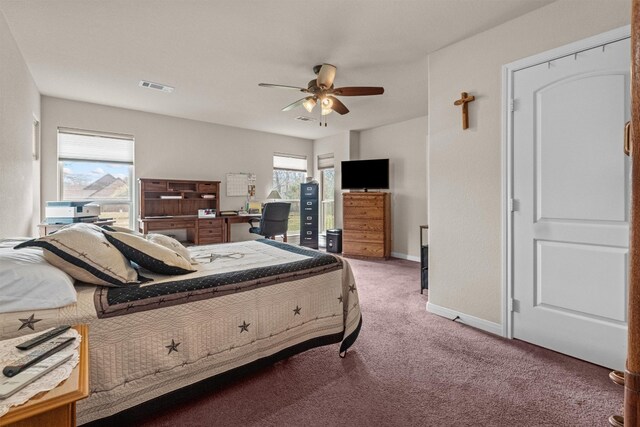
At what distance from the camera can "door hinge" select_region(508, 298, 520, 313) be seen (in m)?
2.46

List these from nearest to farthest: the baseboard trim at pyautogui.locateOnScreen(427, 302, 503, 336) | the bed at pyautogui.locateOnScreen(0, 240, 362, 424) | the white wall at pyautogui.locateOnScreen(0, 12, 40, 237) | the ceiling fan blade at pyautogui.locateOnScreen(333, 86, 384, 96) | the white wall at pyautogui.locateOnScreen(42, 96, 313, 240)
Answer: the bed at pyautogui.locateOnScreen(0, 240, 362, 424)
the white wall at pyautogui.locateOnScreen(0, 12, 40, 237)
the baseboard trim at pyautogui.locateOnScreen(427, 302, 503, 336)
the ceiling fan blade at pyautogui.locateOnScreen(333, 86, 384, 96)
the white wall at pyautogui.locateOnScreen(42, 96, 313, 240)

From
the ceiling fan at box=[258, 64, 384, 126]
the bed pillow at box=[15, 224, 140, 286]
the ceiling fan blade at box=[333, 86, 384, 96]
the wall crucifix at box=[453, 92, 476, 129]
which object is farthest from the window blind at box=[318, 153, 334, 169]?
the bed pillow at box=[15, 224, 140, 286]

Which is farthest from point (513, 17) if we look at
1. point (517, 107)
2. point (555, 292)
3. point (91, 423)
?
point (91, 423)

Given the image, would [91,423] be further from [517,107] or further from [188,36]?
[517,107]

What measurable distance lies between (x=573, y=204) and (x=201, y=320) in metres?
2.50

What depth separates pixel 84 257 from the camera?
4.92 ft

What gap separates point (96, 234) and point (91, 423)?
883 mm

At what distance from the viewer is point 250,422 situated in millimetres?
1581

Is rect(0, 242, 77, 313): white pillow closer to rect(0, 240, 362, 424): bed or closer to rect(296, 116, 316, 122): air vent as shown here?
rect(0, 240, 362, 424): bed

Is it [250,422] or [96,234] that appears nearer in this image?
[250,422]

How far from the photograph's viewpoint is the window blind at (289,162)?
22.3 ft

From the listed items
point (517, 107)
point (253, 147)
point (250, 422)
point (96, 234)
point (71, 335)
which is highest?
point (253, 147)

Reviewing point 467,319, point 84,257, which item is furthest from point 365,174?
point 84,257

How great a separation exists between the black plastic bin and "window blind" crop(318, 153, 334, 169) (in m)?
1.54
